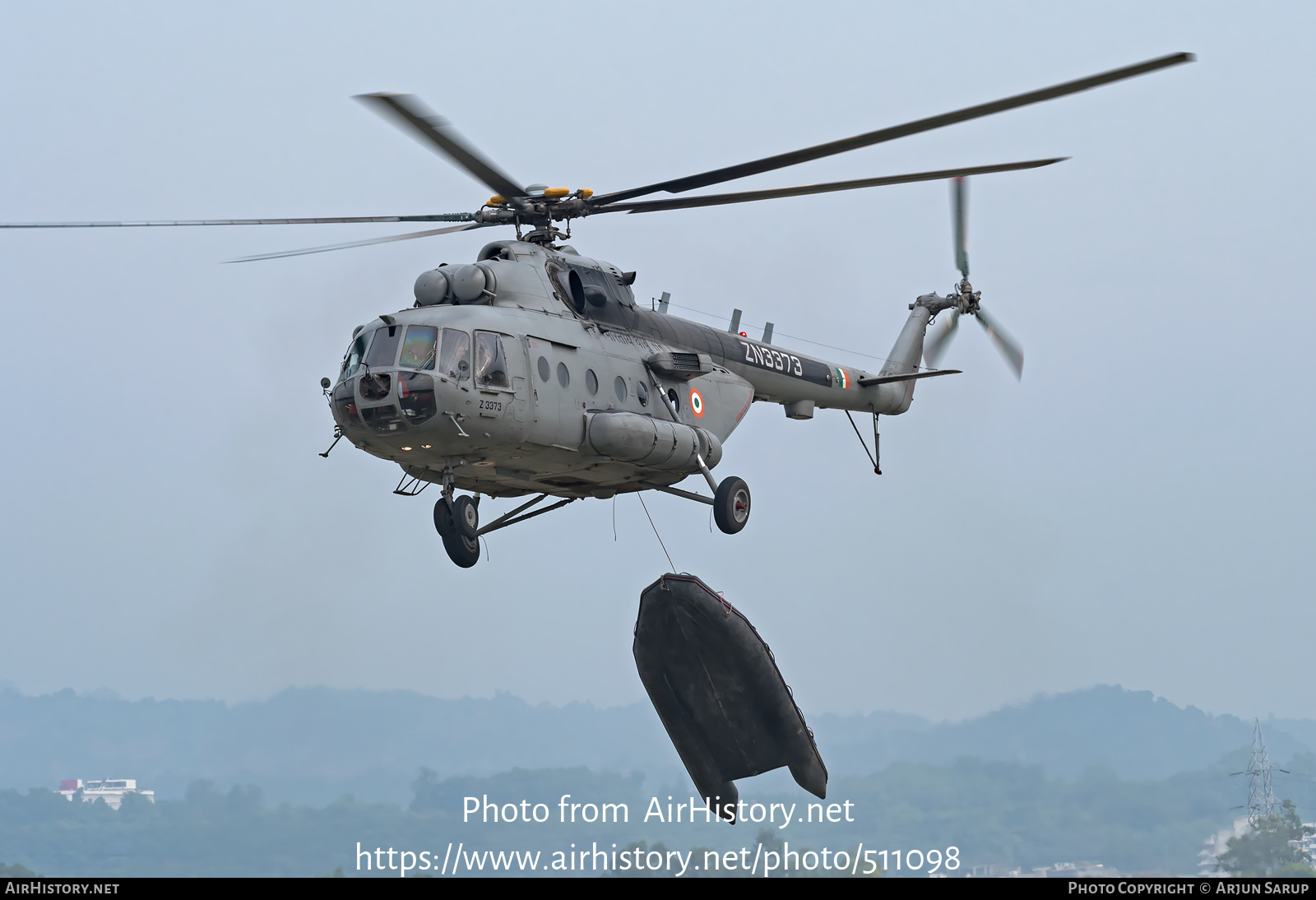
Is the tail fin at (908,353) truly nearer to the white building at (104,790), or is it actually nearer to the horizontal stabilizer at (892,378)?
the horizontal stabilizer at (892,378)

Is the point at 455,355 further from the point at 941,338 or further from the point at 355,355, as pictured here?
the point at 941,338

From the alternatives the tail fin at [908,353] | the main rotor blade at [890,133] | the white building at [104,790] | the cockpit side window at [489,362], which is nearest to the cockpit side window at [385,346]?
the cockpit side window at [489,362]

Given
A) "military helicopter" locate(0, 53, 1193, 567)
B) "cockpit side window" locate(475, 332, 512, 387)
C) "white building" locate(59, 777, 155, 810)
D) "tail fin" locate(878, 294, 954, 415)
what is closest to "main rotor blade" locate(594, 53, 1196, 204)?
"military helicopter" locate(0, 53, 1193, 567)

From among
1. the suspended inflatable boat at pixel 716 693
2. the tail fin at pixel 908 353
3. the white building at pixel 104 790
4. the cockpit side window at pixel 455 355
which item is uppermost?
the white building at pixel 104 790

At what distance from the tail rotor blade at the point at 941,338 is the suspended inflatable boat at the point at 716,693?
7.98m

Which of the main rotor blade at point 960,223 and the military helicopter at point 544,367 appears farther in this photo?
the main rotor blade at point 960,223

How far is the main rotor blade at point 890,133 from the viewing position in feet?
46.4

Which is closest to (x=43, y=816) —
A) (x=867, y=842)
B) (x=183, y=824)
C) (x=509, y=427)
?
(x=183, y=824)

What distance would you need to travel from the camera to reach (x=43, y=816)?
8100 centimetres

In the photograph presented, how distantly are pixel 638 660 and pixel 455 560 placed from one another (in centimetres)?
442

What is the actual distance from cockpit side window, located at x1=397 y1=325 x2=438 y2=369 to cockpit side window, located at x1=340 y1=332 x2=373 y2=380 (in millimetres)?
531

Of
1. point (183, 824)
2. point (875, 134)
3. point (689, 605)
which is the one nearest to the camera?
point (875, 134)

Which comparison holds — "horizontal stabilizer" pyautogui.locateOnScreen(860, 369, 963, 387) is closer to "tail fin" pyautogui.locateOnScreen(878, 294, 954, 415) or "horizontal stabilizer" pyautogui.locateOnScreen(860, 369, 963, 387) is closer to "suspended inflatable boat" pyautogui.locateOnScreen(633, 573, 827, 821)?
"tail fin" pyautogui.locateOnScreen(878, 294, 954, 415)
